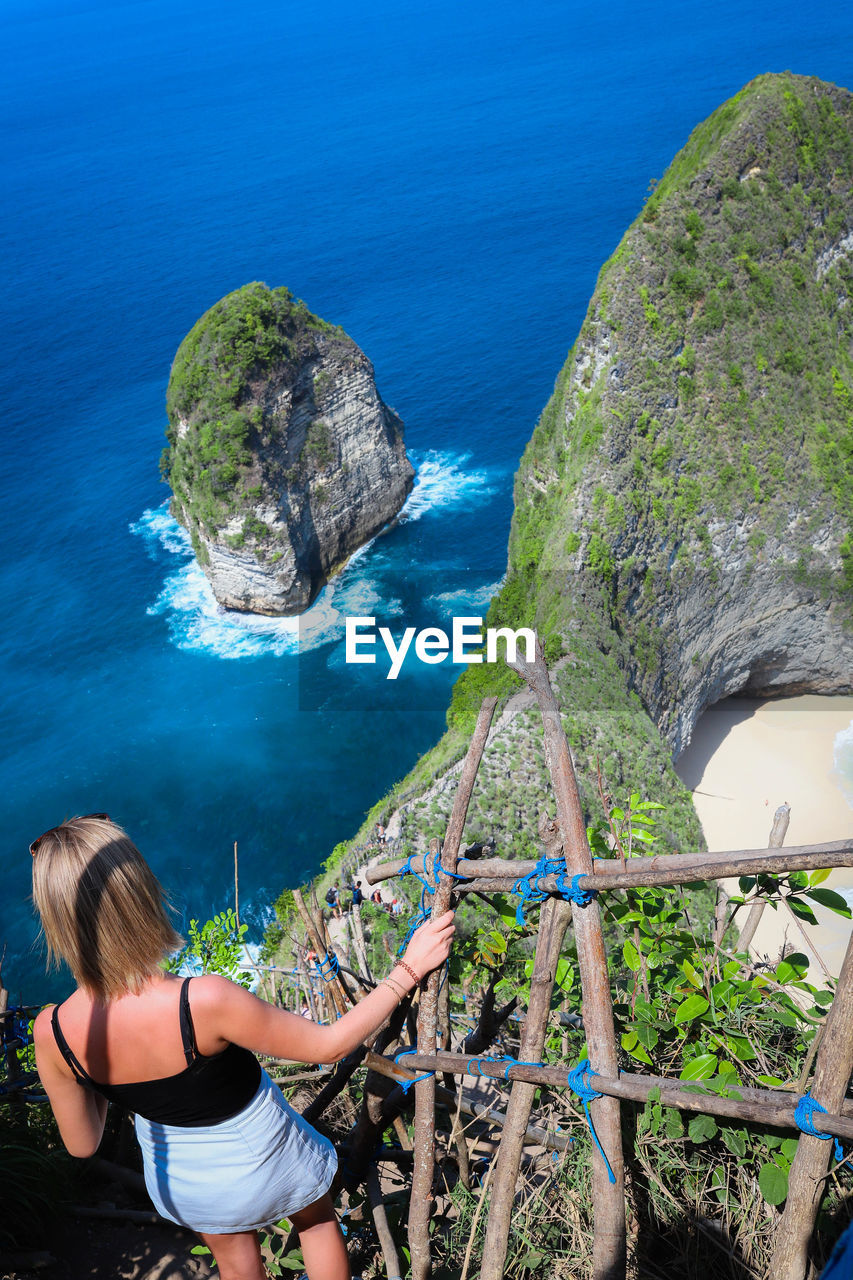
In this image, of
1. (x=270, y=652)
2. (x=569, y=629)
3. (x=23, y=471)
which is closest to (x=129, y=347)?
(x=23, y=471)

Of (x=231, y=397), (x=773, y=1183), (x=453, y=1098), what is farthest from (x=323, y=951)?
(x=231, y=397)

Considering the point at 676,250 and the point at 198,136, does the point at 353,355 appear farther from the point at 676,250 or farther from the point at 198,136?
the point at 198,136

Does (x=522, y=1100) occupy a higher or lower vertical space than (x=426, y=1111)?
higher

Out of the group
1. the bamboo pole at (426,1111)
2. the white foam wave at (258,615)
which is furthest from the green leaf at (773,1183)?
the white foam wave at (258,615)

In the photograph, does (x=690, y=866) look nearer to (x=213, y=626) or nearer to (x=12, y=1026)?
(x=12, y=1026)

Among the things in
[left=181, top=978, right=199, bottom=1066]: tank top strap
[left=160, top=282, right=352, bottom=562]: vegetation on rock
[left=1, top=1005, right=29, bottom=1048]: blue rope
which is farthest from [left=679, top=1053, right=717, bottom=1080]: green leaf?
[left=160, top=282, right=352, bottom=562]: vegetation on rock

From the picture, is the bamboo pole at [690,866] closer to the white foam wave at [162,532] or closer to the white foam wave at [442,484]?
the white foam wave at [442,484]
